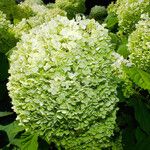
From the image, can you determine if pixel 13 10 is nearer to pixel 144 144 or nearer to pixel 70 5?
pixel 144 144

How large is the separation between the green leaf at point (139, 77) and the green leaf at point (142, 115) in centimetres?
18

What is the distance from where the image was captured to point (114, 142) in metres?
2.56

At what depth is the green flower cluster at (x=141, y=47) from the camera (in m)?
2.68

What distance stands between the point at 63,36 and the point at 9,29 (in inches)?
48.4

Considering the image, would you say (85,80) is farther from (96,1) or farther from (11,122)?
(96,1)

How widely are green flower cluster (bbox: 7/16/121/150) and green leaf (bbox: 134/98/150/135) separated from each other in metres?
0.16

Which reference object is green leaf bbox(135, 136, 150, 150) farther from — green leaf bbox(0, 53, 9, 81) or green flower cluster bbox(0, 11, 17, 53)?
green flower cluster bbox(0, 11, 17, 53)

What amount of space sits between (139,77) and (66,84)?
0.46 metres

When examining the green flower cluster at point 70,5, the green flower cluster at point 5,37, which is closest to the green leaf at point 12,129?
the green flower cluster at point 5,37

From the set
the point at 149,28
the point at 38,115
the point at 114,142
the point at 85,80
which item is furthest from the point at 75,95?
the point at 149,28

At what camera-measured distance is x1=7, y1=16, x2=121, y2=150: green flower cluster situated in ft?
7.07

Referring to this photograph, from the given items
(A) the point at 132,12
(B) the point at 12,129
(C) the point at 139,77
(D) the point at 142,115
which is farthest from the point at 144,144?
(A) the point at 132,12

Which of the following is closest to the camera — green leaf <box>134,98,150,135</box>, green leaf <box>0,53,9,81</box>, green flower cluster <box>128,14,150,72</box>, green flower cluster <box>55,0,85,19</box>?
green leaf <box>134,98,150,135</box>

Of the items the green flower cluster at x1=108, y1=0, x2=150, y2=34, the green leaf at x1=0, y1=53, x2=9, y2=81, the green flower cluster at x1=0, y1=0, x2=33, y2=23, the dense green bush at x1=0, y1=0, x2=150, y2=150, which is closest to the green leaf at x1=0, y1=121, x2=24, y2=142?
the dense green bush at x1=0, y1=0, x2=150, y2=150
